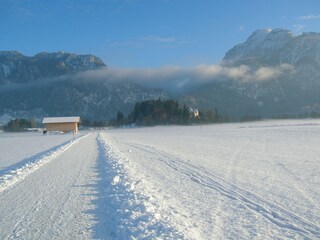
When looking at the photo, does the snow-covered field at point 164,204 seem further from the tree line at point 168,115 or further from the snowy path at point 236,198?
the tree line at point 168,115

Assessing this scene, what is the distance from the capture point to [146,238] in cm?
707

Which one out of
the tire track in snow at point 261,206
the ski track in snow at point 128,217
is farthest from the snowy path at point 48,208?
the tire track in snow at point 261,206

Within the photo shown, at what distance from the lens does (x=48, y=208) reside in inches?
389

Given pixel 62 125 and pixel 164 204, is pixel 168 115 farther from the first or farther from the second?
pixel 164 204

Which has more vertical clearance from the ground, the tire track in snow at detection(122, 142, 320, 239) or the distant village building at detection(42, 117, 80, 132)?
the distant village building at detection(42, 117, 80, 132)

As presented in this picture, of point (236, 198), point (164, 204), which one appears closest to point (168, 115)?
point (236, 198)

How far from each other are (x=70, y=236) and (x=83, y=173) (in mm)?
8840

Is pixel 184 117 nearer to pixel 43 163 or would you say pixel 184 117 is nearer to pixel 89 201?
pixel 43 163

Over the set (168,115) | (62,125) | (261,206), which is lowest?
(261,206)

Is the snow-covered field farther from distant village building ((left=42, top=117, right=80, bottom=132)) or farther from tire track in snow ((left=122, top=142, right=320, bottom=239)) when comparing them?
distant village building ((left=42, top=117, right=80, bottom=132))

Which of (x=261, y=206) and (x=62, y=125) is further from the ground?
(x=62, y=125)

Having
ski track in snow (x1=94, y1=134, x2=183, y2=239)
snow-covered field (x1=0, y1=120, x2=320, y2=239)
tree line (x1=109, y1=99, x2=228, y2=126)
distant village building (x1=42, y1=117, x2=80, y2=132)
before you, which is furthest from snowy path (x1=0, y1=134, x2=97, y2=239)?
tree line (x1=109, y1=99, x2=228, y2=126)

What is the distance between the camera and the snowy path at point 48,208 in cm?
791

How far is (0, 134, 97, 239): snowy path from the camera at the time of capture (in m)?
7.91
